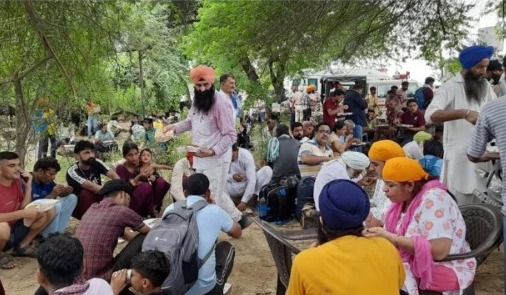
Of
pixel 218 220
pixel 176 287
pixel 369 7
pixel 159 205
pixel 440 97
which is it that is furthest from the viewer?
pixel 369 7

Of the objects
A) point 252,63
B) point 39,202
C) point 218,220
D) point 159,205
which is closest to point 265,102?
point 252,63

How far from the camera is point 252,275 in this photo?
4742 millimetres

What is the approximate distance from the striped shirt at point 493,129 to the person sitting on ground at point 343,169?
155cm

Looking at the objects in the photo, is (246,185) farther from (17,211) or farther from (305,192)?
(17,211)

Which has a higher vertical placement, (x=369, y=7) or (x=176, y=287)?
(x=369, y=7)

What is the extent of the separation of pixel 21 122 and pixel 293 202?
10.9 ft

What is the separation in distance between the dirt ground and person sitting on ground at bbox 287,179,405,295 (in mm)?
2436

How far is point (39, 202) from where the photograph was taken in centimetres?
501

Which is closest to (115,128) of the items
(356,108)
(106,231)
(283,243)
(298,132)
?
(356,108)

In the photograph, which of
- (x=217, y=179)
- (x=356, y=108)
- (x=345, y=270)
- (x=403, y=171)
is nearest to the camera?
(x=345, y=270)

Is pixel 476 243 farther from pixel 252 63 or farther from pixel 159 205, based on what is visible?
pixel 252 63

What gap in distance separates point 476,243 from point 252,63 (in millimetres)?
11096

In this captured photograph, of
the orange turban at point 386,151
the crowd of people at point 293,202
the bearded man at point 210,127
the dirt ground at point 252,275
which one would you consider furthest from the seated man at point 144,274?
the bearded man at point 210,127

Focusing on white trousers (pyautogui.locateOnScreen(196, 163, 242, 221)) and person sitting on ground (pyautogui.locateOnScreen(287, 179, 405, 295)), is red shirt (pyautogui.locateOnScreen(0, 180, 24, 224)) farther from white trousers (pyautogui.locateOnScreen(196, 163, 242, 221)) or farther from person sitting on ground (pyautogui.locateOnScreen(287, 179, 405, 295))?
person sitting on ground (pyautogui.locateOnScreen(287, 179, 405, 295))
